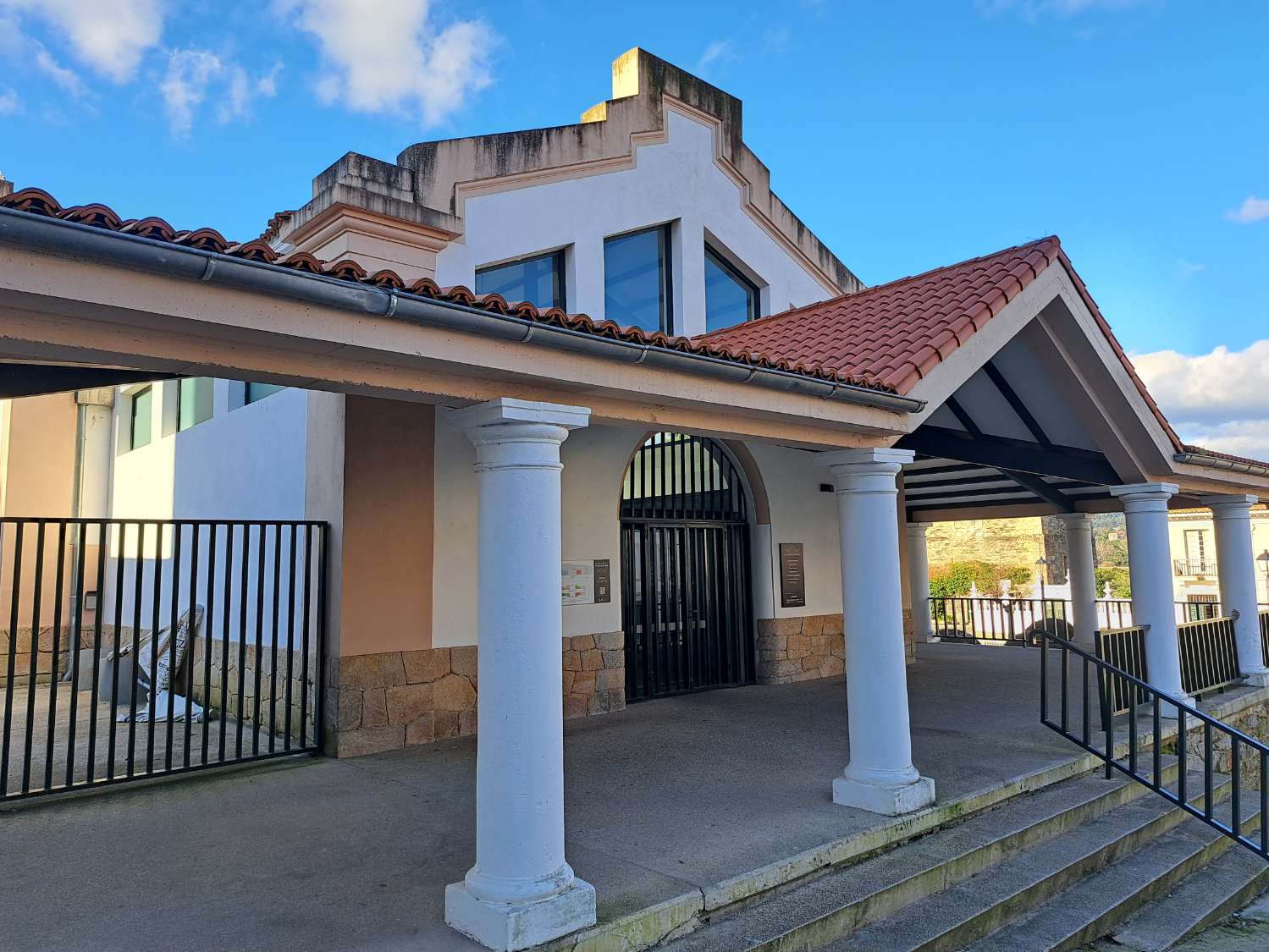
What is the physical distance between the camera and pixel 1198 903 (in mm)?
5137

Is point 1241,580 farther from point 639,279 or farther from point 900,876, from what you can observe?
point 900,876

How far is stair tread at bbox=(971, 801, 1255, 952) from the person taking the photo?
4.28 metres

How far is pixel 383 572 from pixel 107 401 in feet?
28.3

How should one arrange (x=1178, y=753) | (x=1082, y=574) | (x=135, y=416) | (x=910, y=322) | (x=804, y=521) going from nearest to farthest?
(x=1178, y=753), (x=910, y=322), (x=804, y=521), (x=135, y=416), (x=1082, y=574)

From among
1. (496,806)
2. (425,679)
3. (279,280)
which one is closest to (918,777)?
(496,806)

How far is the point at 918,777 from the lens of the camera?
523cm

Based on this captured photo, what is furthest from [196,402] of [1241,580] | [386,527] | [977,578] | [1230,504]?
[977,578]

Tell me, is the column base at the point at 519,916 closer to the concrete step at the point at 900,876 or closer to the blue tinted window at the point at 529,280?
the concrete step at the point at 900,876

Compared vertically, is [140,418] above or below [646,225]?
below

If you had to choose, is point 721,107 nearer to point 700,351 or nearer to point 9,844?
point 700,351

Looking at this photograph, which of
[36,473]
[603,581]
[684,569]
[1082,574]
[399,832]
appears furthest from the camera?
[1082,574]

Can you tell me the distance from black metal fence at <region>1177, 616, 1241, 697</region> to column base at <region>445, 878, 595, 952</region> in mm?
7629

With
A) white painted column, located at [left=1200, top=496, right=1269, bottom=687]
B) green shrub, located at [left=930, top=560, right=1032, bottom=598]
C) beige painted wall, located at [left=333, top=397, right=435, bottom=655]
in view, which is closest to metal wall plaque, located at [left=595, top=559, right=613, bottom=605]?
beige painted wall, located at [left=333, top=397, right=435, bottom=655]

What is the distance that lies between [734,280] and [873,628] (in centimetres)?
649
